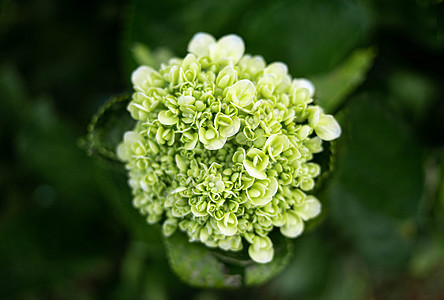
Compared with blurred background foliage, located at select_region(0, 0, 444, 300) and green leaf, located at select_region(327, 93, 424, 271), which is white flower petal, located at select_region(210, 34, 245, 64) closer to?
blurred background foliage, located at select_region(0, 0, 444, 300)

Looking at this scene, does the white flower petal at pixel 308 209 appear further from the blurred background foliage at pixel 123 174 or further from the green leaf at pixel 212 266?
the blurred background foliage at pixel 123 174

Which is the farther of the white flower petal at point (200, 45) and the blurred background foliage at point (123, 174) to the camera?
the blurred background foliage at point (123, 174)

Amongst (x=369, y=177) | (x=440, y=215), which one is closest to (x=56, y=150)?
(x=369, y=177)

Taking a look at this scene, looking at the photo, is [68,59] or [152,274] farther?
[68,59]

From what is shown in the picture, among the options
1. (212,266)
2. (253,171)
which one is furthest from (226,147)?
(212,266)

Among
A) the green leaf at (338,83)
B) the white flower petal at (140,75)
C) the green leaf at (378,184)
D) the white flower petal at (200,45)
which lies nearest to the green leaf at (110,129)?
the white flower petal at (140,75)

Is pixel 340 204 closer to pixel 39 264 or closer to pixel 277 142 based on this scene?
pixel 277 142
